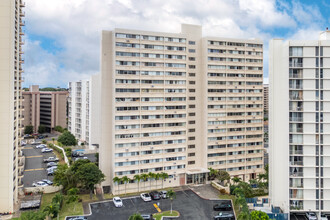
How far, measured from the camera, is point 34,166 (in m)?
71.8

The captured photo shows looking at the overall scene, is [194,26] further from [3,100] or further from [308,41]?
[3,100]

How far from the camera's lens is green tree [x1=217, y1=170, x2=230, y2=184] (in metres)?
57.6

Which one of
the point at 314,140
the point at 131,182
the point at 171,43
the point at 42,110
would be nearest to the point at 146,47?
the point at 171,43

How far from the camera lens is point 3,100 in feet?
141

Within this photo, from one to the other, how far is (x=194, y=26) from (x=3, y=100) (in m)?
39.9

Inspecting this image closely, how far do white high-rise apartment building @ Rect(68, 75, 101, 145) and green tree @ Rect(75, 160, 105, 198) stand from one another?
141 feet

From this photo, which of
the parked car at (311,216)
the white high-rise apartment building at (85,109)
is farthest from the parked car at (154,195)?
the white high-rise apartment building at (85,109)

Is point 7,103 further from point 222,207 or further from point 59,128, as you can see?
point 59,128

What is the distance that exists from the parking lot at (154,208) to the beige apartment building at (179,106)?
6.00 meters

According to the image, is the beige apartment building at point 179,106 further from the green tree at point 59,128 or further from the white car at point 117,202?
the green tree at point 59,128

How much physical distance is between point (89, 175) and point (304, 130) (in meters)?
36.4

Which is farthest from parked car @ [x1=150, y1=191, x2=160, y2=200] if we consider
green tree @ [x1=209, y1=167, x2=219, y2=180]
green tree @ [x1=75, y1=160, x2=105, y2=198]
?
green tree @ [x1=209, y1=167, x2=219, y2=180]

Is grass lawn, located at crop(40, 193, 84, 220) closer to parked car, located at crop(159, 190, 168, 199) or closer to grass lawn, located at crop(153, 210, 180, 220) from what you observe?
grass lawn, located at crop(153, 210, 180, 220)

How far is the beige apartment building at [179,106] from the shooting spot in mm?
53844
